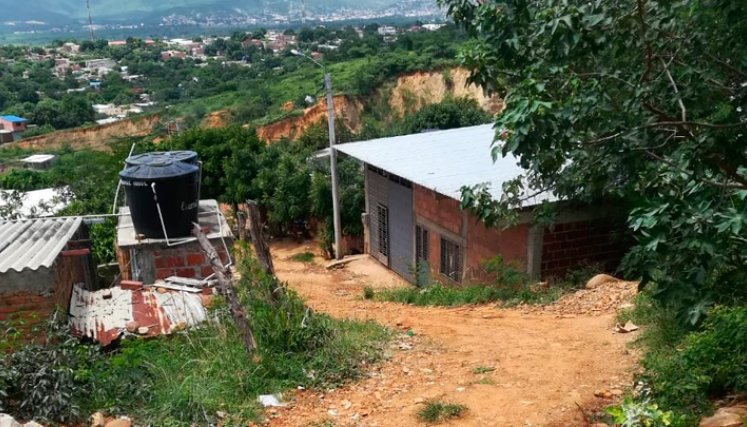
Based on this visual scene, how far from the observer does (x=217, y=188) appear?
21.5 m

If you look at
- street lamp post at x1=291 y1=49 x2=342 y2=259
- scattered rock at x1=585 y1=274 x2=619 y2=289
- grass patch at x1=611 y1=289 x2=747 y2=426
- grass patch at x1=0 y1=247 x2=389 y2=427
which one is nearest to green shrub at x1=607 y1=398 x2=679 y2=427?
grass patch at x1=611 y1=289 x2=747 y2=426

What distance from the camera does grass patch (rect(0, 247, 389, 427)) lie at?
15.2ft

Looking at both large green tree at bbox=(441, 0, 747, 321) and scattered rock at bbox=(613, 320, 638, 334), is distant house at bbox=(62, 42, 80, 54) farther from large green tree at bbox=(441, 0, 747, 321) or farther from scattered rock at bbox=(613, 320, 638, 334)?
large green tree at bbox=(441, 0, 747, 321)

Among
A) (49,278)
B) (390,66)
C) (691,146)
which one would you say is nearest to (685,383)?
(691,146)

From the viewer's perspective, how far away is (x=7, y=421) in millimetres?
3982

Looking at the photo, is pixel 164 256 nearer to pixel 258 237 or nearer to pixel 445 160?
pixel 258 237

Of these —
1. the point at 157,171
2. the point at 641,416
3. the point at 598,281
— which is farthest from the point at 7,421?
the point at 598,281

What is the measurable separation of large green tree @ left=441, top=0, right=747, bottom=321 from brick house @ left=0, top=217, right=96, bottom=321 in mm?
3715

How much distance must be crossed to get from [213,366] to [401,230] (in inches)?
371

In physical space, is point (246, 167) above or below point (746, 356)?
below

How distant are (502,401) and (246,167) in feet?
54.9

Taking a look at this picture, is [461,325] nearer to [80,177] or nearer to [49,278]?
[49,278]

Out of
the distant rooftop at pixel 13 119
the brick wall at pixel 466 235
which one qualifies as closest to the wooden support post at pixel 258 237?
the brick wall at pixel 466 235

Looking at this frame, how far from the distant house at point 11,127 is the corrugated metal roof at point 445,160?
1643 inches
